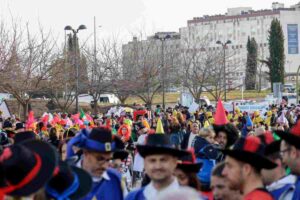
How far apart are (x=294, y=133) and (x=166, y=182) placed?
4.96 ft

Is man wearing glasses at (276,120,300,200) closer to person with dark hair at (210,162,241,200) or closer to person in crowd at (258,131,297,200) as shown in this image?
person in crowd at (258,131,297,200)

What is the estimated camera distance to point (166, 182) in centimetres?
612

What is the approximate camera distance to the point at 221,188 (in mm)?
6289

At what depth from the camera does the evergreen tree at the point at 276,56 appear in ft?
293

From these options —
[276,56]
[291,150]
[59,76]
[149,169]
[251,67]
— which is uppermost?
[276,56]

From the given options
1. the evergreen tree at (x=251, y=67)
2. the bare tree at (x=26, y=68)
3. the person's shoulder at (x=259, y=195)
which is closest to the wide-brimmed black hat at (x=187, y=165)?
the person's shoulder at (x=259, y=195)

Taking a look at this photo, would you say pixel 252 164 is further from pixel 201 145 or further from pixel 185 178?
pixel 201 145

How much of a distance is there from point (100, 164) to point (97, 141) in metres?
0.21

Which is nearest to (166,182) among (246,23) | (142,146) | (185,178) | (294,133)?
(142,146)

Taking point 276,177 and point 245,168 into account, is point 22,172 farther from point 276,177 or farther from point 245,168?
point 276,177

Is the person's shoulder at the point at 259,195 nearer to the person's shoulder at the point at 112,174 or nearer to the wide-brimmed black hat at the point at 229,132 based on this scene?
the person's shoulder at the point at 112,174

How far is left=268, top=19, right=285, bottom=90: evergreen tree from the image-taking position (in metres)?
89.3

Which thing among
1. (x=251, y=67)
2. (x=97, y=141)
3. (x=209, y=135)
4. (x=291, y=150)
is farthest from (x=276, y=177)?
(x=251, y=67)

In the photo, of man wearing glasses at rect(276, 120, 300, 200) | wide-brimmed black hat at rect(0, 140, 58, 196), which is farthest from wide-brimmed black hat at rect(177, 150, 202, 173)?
wide-brimmed black hat at rect(0, 140, 58, 196)
